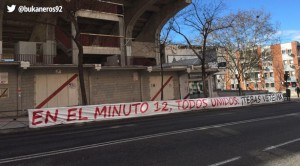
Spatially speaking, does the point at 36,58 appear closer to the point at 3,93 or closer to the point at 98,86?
the point at 3,93

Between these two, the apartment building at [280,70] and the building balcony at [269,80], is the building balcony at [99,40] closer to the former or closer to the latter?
the apartment building at [280,70]

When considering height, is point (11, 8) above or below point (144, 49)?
above

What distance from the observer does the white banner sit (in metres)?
16.4

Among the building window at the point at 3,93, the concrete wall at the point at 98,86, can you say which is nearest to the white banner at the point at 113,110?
the concrete wall at the point at 98,86

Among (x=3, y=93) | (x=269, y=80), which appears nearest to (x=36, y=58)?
(x=3, y=93)

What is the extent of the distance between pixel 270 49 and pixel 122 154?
5321 centimetres

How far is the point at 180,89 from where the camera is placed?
113 feet

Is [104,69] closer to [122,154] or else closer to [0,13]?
[0,13]

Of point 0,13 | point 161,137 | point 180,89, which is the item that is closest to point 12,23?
point 0,13

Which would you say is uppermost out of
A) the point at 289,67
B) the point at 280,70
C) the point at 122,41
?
the point at 289,67

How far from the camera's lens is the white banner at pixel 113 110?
16422 millimetres

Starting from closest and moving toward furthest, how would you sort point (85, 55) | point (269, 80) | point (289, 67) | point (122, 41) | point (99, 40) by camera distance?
point (99, 40) → point (85, 55) → point (122, 41) → point (289, 67) → point (269, 80)

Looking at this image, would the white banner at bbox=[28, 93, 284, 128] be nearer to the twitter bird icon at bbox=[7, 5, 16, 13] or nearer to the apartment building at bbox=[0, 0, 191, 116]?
the apartment building at bbox=[0, 0, 191, 116]

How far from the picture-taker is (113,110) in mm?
19172
